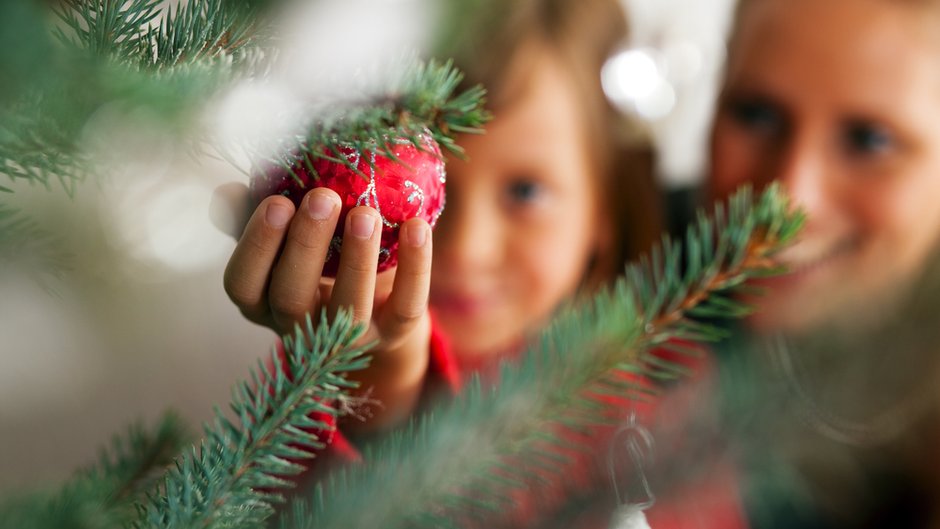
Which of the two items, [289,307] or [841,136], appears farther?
[841,136]

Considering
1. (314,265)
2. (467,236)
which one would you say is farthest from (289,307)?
(467,236)

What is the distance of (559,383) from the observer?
252 millimetres

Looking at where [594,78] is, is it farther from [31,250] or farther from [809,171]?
[31,250]

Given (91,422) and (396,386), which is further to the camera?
(91,422)

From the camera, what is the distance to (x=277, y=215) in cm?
24

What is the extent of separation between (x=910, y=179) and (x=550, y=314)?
0.44 m

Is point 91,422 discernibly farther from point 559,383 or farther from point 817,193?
point 817,193

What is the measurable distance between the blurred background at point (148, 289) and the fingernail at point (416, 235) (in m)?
0.08

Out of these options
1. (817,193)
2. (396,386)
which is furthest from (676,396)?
(817,193)

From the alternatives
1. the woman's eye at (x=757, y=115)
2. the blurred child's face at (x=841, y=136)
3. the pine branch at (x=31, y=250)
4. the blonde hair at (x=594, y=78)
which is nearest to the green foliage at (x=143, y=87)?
the pine branch at (x=31, y=250)

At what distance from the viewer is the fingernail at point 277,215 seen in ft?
0.80

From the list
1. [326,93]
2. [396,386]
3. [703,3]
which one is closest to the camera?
[326,93]

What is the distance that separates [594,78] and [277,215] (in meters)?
0.72

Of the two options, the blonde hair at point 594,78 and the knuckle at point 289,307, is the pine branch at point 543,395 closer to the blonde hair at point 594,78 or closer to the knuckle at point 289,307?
the knuckle at point 289,307
